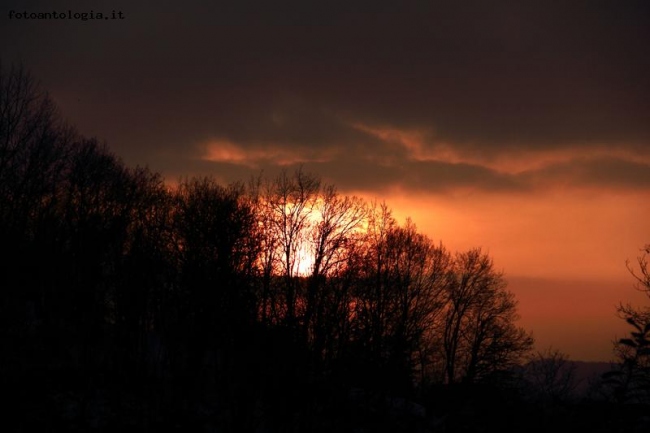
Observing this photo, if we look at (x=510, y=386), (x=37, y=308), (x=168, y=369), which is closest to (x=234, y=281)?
(x=168, y=369)

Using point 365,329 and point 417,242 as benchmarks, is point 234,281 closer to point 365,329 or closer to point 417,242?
point 365,329

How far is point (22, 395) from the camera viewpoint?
36.8m

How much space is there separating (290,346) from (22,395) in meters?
17.8

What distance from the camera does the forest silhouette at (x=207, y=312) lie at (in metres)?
42.6

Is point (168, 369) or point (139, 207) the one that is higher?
point (139, 207)

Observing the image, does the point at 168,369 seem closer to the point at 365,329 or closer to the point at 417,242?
the point at 365,329

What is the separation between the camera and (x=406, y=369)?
5800cm

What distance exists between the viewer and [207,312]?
161 ft

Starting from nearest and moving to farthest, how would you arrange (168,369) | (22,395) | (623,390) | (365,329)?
1. (623,390)
2. (22,395)
3. (168,369)
4. (365,329)

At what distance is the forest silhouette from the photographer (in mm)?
42594

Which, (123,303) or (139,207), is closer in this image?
(123,303)

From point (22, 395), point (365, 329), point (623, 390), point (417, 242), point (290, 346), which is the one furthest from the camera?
point (417, 242)

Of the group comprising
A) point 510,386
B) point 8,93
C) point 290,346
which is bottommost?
point 510,386

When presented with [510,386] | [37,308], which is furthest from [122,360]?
[510,386]
